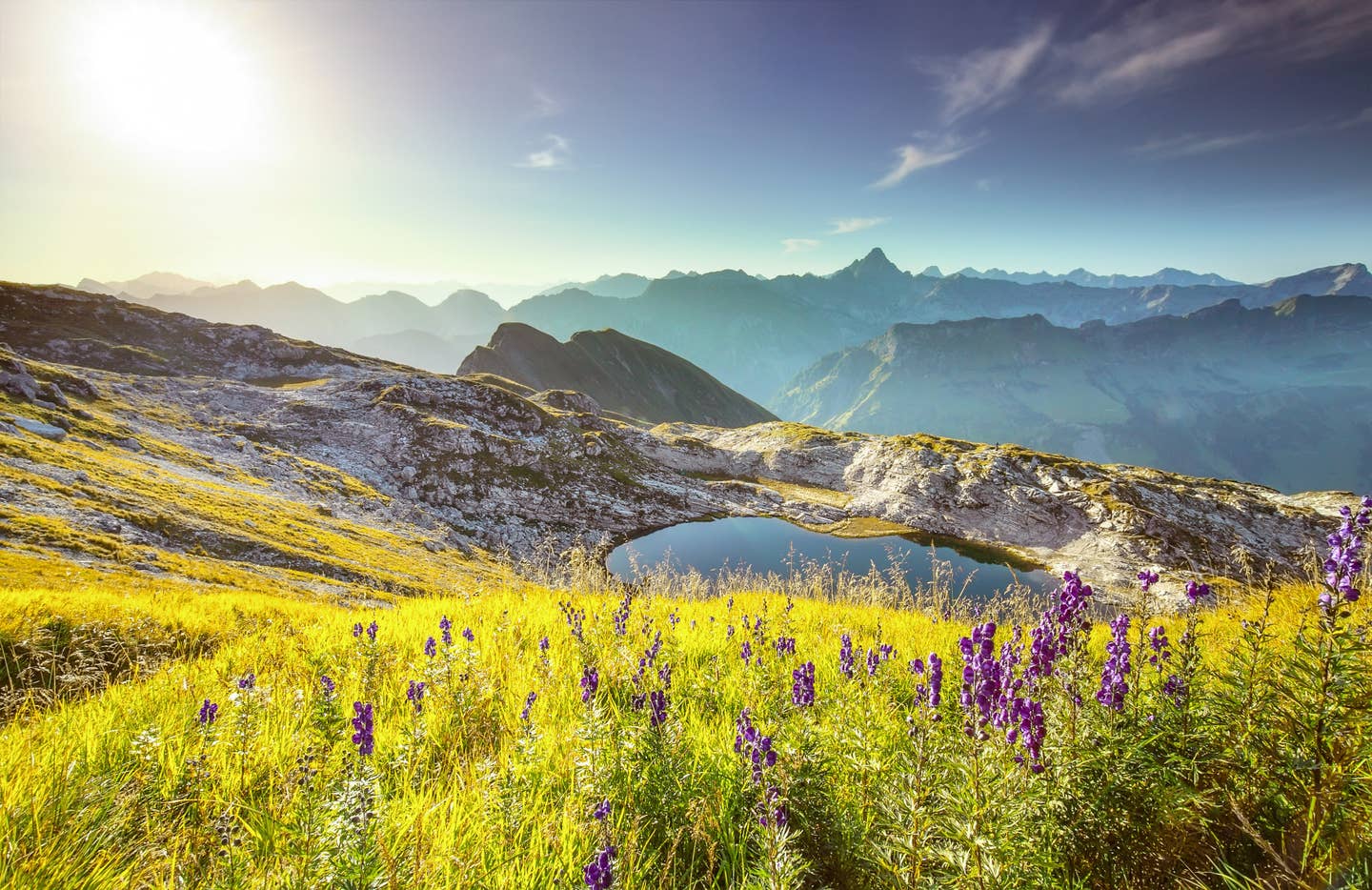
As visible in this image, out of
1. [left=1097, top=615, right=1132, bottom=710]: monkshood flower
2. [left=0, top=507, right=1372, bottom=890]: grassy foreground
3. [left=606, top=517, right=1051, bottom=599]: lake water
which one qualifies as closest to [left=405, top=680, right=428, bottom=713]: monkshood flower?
[left=0, top=507, right=1372, bottom=890]: grassy foreground

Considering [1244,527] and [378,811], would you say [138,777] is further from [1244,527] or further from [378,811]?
[1244,527]

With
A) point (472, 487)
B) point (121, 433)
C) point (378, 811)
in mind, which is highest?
point (378, 811)

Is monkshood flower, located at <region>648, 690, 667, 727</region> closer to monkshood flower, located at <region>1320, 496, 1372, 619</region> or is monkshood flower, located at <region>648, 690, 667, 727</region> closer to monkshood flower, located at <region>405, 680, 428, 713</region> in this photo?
monkshood flower, located at <region>405, 680, 428, 713</region>

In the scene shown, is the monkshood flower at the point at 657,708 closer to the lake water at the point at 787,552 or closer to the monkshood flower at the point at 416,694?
the monkshood flower at the point at 416,694

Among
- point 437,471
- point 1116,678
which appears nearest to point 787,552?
point 437,471

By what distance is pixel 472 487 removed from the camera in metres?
66.3

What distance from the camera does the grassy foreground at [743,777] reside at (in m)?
2.95

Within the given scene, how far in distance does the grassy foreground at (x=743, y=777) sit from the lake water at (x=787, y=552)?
5002cm

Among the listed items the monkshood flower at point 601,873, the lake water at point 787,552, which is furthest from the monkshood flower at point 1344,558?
the lake water at point 787,552

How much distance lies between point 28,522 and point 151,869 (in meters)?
30.3

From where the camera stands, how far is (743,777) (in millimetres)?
4039

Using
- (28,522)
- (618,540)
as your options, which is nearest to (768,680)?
(28,522)

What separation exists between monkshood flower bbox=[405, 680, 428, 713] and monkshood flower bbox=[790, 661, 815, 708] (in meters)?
3.74

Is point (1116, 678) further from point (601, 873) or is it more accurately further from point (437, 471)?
point (437, 471)
